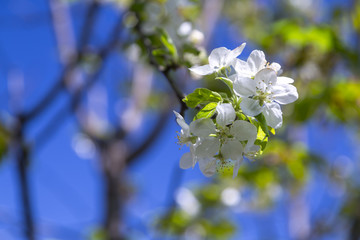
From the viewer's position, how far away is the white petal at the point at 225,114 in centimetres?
65

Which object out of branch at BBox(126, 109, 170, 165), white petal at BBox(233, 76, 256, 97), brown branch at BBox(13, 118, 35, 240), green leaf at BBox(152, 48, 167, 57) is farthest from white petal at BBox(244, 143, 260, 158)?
branch at BBox(126, 109, 170, 165)

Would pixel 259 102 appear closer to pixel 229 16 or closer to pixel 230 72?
pixel 230 72

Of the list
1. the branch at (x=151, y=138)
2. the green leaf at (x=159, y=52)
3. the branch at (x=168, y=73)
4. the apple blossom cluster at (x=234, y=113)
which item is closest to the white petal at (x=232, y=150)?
the apple blossom cluster at (x=234, y=113)

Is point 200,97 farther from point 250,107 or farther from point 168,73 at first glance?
point 168,73

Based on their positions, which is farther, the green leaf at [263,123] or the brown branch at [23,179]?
the brown branch at [23,179]

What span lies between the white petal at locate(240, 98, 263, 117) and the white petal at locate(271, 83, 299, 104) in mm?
77

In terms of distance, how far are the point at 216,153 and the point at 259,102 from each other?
13cm

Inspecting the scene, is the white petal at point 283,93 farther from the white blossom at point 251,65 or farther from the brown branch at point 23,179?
the brown branch at point 23,179

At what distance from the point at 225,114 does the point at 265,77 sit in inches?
5.6

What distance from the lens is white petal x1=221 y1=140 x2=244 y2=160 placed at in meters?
0.70

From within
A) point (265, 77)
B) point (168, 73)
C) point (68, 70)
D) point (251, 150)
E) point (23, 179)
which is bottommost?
point (251, 150)

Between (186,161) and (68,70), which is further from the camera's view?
(68,70)

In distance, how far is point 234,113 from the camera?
2.18 feet

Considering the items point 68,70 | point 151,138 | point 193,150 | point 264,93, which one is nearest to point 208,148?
point 193,150
